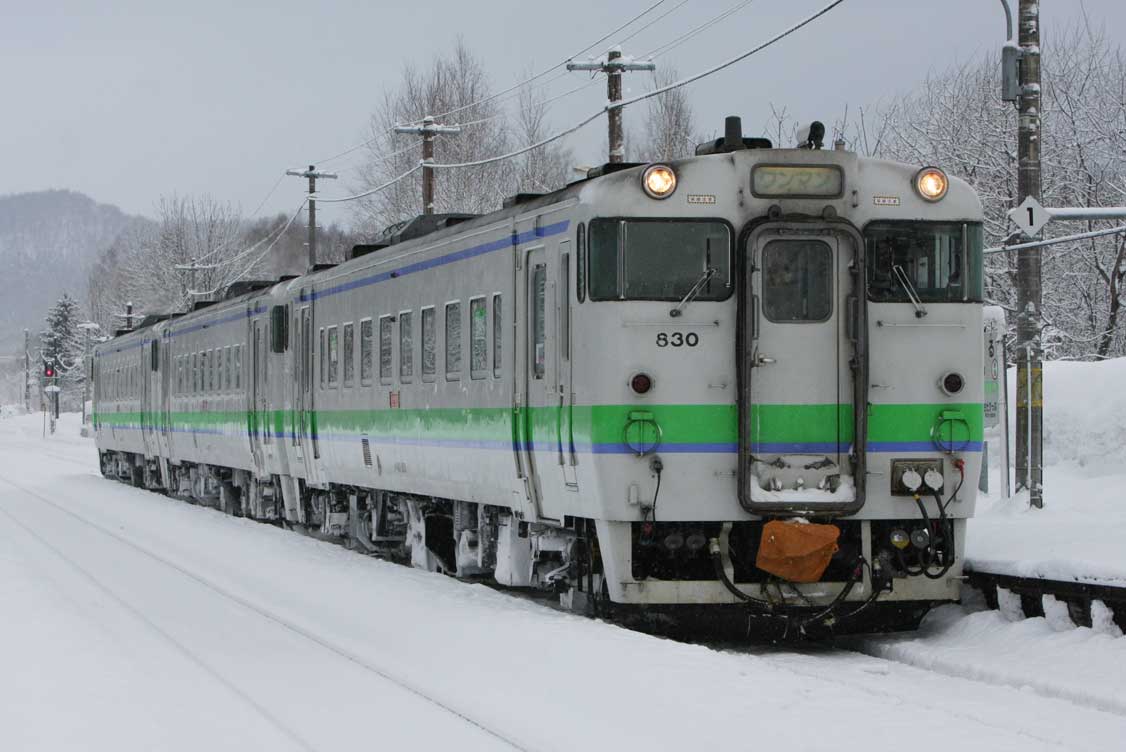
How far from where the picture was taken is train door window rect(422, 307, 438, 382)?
1478cm

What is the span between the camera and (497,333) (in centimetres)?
1305

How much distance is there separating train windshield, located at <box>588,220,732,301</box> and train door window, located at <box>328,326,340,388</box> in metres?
7.56

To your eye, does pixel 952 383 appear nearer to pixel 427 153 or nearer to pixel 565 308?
pixel 565 308

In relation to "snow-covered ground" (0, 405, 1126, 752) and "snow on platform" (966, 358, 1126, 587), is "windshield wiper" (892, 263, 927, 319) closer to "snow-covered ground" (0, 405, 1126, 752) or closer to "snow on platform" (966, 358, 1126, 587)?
"snow on platform" (966, 358, 1126, 587)

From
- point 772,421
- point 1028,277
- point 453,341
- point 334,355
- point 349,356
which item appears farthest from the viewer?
point 334,355

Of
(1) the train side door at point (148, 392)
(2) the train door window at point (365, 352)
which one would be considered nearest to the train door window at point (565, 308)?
(2) the train door window at point (365, 352)

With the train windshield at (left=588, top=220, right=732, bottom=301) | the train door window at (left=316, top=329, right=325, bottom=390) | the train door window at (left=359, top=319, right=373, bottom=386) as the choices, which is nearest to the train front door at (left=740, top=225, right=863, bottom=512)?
the train windshield at (left=588, top=220, right=732, bottom=301)

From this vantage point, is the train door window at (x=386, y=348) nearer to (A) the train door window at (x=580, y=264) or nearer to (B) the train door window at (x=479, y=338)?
(B) the train door window at (x=479, y=338)

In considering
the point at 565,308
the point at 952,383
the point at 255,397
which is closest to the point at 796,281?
the point at 952,383

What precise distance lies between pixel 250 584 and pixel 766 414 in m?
5.96

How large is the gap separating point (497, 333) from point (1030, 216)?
5418mm

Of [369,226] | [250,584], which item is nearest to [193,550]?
[250,584]

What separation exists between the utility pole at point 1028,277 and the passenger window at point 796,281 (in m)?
5.73

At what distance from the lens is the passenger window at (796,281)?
10891 millimetres
